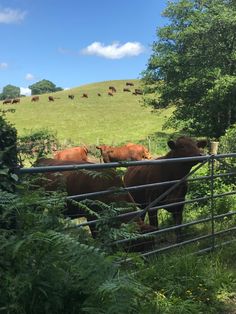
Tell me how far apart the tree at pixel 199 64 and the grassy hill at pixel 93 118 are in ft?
18.2

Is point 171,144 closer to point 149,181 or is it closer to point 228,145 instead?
point 149,181

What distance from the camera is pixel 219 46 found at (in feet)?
107

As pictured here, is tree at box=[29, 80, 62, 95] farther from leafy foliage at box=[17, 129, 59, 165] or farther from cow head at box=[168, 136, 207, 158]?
cow head at box=[168, 136, 207, 158]

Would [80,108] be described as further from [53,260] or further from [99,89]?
[53,260]

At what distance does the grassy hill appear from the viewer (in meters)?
42.4

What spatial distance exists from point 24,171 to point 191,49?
1231 inches

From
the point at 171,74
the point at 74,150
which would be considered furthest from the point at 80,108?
the point at 74,150

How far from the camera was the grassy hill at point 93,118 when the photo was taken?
4243 cm

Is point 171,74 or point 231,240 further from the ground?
point 171,74

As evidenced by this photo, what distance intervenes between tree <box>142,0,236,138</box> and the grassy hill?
18.2 ft

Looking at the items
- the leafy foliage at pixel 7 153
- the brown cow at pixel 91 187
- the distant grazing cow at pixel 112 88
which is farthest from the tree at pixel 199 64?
the distant grazing cow at pixel 112 88

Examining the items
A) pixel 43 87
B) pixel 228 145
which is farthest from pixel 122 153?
pixel 43 87

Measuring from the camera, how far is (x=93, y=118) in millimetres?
52281

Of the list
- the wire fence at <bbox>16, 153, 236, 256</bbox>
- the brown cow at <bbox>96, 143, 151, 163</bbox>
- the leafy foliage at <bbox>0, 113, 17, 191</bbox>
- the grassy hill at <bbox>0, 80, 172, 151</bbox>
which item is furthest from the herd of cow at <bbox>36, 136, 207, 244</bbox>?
the grassy hill at <bbox>0, 80, 172, 151</bbox>
